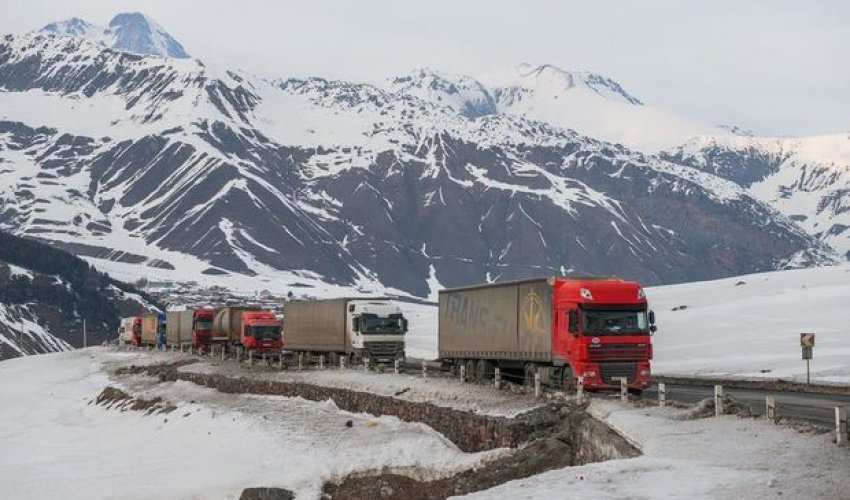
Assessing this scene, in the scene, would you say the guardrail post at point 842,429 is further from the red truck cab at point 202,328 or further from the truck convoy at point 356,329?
the red truck cab at point 202,328

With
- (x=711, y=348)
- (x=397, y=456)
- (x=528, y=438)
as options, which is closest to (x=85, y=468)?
(x=397, y=456)

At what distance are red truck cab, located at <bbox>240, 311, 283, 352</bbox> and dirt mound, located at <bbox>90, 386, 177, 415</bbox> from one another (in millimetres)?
12092

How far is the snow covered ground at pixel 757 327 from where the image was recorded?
68812mm

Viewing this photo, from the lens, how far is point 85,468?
160 feet

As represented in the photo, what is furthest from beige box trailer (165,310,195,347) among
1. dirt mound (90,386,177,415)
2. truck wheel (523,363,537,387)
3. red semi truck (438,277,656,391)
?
truck wheel (523,363,537,387)

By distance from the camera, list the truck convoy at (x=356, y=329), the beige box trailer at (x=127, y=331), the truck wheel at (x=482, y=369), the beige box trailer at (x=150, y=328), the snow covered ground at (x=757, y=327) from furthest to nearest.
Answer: the beige box trailer at (x=127, y=331) < the beige box trailer at (x=150, y=328) < the snow covered ground at (x=757, y=327) < the truck convoy at (x=356, y=329) < the truck wheel at (x=482, y=369)

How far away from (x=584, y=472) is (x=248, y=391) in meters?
43.4

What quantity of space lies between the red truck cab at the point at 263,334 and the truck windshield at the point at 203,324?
709 inches

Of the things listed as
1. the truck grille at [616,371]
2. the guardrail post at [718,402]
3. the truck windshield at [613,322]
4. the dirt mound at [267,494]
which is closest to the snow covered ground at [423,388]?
the truck grille at [616,371]

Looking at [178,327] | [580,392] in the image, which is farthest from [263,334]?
[580,392]

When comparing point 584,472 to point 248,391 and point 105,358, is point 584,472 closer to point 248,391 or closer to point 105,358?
point 248,391

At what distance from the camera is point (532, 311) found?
44562 mm

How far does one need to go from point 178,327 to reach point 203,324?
1176 centimetres

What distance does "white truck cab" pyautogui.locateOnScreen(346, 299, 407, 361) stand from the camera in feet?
221
